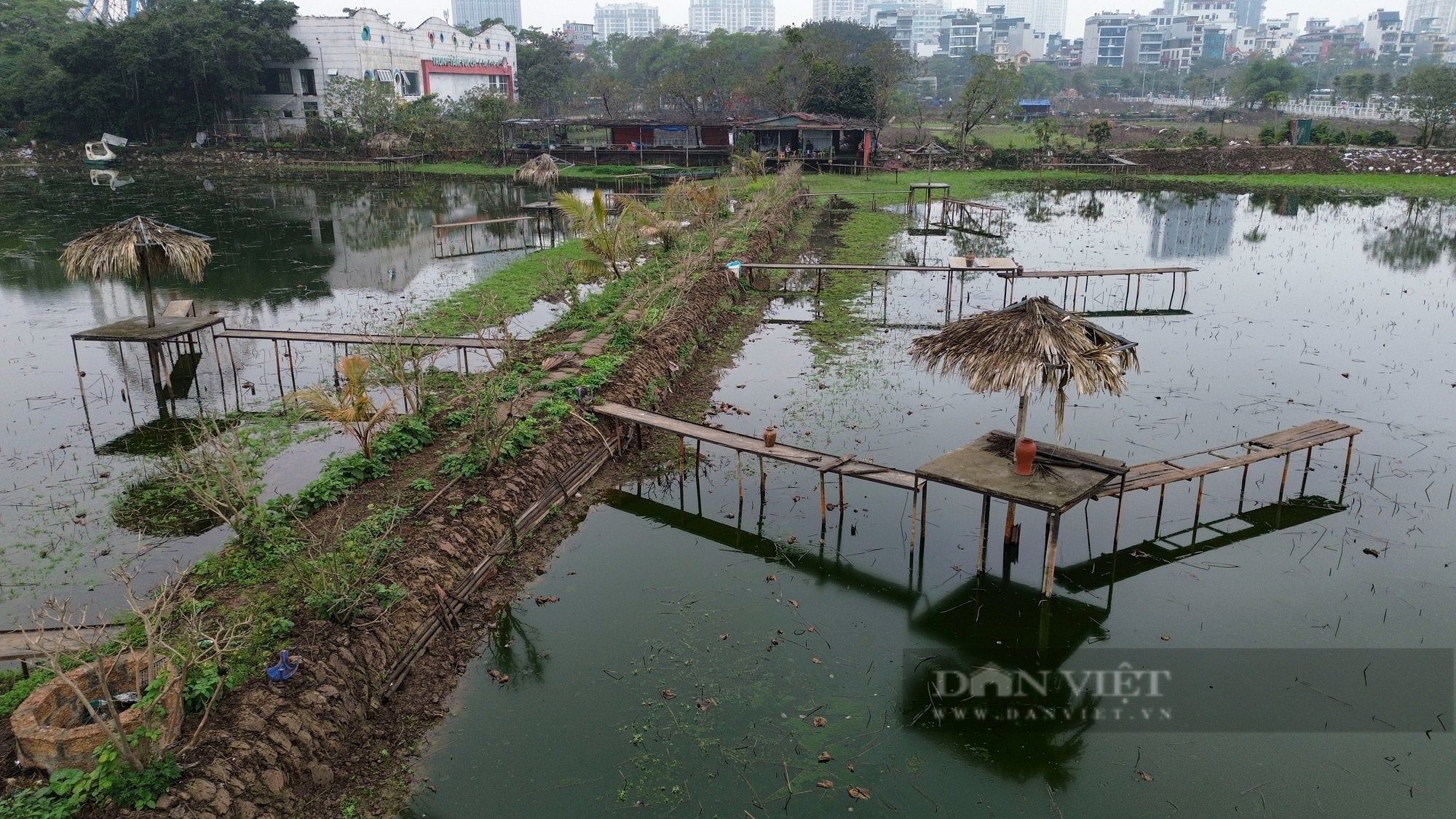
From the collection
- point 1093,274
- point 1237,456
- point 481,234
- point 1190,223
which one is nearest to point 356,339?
point 1237,456

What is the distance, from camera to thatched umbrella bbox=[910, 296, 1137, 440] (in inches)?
359

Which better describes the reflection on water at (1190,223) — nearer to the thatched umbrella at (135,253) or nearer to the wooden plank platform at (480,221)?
the wooden plank platform at (480,221)

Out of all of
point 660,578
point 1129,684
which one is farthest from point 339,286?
point 1129,684

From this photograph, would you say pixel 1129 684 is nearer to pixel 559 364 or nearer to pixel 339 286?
pixel 559 364

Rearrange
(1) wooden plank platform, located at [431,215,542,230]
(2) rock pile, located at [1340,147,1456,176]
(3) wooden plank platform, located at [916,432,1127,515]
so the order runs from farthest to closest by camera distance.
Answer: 1. (2) rock pile, located at [1340,147,1456,176]
2. (1) wooden plank platform, located at [431,215,542,230]
3. (3) wooden plank platform, located at [916,432,1127,515]

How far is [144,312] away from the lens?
64.8ft

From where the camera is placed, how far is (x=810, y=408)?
14211 mm

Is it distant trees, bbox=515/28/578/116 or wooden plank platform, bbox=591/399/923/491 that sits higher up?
distant trees, bbox=515/28/578/116

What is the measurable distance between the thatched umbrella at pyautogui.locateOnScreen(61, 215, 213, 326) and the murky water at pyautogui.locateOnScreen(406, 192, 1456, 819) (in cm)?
928

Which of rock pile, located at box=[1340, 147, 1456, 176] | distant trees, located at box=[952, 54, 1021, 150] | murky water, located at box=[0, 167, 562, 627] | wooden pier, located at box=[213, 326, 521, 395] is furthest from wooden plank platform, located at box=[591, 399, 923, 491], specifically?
rock pile, located at box=[1340, 147, 1456, 176]

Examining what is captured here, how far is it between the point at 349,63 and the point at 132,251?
5127 cm

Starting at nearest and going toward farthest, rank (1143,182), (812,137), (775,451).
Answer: (775,451)
(1143,182)
(812,137)

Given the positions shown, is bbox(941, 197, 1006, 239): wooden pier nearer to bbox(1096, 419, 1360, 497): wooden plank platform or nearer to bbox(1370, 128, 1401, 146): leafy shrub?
bbox(1096, 419, 1360, 497): wooden plank platform

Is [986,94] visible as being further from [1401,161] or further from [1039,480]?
[1039,480]
